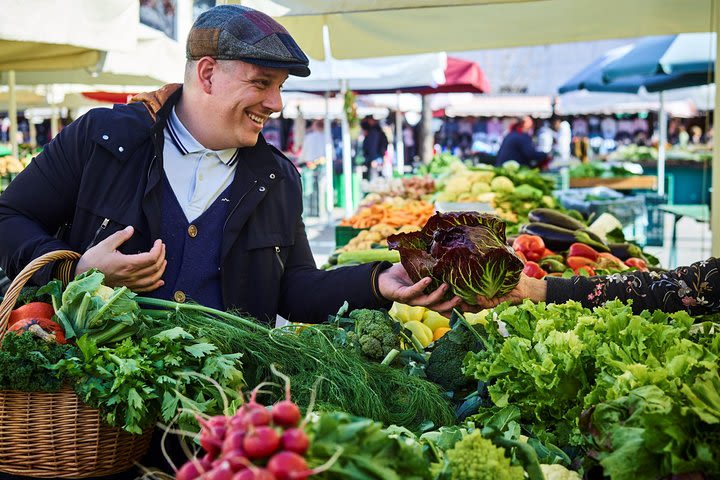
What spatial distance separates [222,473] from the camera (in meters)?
1.31

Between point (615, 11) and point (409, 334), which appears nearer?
point (409, 334)

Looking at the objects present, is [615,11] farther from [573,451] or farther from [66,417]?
[66,417]

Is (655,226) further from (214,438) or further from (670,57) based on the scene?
(214,438)

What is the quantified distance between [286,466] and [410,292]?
1715 millimetres

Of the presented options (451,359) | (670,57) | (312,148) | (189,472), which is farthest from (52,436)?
(312,148)

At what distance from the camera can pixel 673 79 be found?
543 inches

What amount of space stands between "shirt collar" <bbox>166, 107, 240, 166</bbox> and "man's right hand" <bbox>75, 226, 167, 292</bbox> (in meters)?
0.51

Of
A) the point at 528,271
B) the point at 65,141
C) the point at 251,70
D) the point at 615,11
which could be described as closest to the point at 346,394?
the point at 251,70

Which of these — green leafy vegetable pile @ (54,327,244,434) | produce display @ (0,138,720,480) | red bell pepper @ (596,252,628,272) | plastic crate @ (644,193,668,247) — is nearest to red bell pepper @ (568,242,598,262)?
red bell pepper @ (596,252,628,272)

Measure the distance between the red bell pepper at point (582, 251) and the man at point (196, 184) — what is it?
105 inches

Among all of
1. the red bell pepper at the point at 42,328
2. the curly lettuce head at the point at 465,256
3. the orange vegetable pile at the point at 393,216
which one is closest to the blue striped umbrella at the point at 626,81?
the orange vegetable pile at the point at 393,216

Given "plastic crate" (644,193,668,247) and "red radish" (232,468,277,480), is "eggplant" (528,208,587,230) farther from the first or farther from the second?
"red radish" (232,468,277,480)

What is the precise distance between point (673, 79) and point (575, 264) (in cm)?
970

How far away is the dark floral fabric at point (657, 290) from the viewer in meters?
2.92
